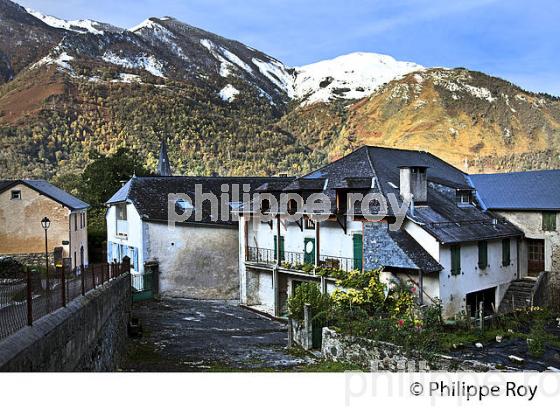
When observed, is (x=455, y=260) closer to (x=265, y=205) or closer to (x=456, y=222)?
(x=456, y=222)

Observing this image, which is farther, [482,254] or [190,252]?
[190,252]

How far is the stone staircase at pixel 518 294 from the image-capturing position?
11359 millimetres

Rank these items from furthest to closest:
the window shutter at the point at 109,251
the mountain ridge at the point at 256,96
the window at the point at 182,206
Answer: the window shutter at the point at 109,251 < the window at the point at 182,206 < the mountain ridge at the point at 256,96

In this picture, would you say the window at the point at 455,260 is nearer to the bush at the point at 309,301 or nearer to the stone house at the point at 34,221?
the bush at the point at 309,301

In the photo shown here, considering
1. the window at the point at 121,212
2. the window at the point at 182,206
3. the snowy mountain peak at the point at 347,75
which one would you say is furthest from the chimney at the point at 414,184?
the window at the point at 121,212

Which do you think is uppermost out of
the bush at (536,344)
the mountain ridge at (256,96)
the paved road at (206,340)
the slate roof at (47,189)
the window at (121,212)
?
the mountain ridge at (256,96)

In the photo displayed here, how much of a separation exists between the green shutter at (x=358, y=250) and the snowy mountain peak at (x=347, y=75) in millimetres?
3978

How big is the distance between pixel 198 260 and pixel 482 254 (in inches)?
320

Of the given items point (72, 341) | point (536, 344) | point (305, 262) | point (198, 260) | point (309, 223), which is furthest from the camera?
point (198, 260)

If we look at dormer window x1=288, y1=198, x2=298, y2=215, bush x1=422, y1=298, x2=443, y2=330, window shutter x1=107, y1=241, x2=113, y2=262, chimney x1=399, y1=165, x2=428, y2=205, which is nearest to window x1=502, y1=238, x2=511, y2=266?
chimney x1=399, y1=165, x2=428, y2=205

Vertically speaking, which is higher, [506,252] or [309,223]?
[309,223]

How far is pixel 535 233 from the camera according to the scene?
11.9 meters

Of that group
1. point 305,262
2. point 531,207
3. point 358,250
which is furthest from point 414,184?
point 305,262
